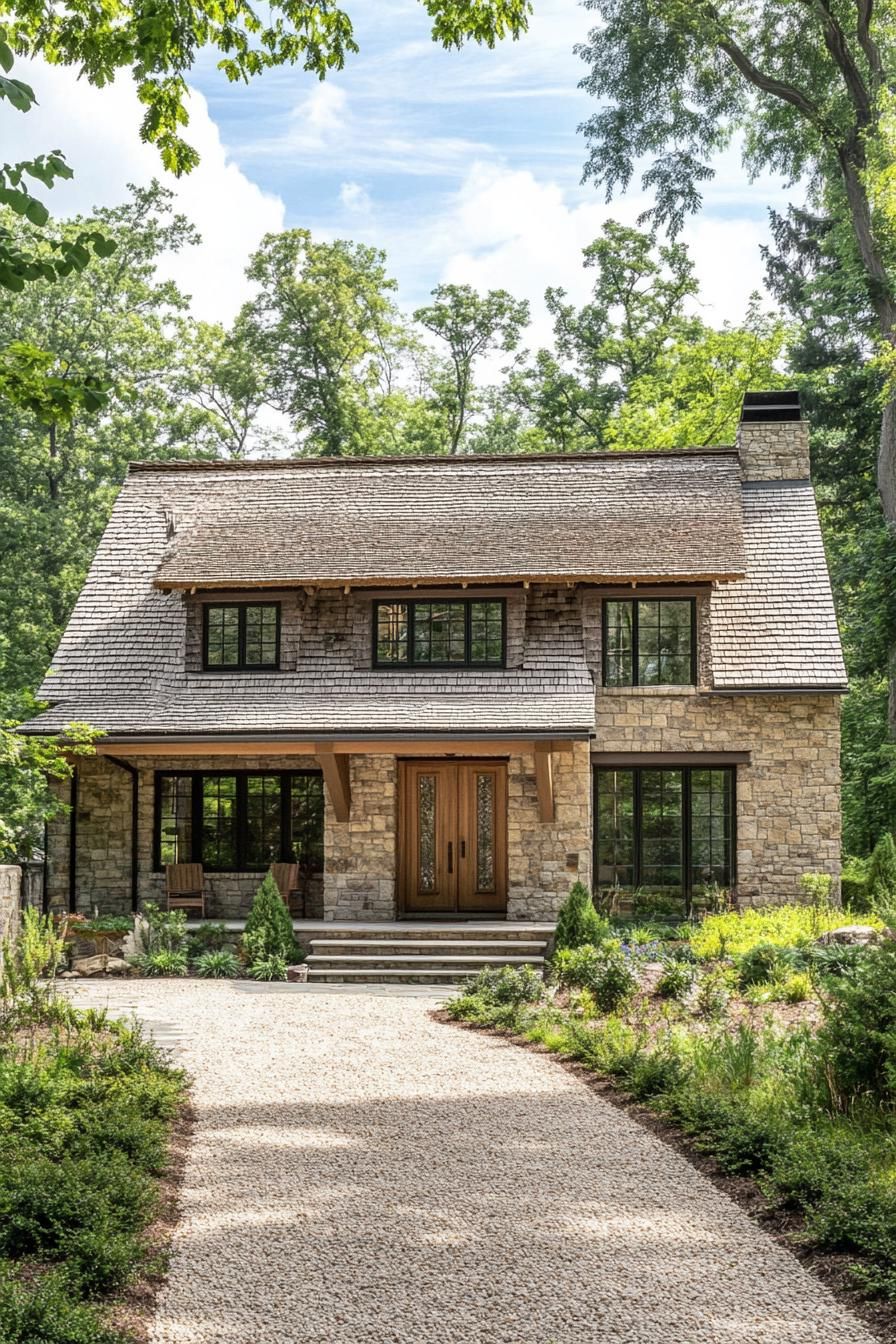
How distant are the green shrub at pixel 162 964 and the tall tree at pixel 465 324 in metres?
23.5

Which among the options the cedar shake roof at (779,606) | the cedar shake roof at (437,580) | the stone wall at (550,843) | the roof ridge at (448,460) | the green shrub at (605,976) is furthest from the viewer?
the roof ridge at (448,460)

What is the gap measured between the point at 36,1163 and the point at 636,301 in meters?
32.3

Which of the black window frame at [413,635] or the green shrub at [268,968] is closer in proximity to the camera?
the green shrub at [268,968]

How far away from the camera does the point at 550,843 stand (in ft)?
59.3

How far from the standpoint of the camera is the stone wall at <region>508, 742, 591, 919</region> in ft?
59.2

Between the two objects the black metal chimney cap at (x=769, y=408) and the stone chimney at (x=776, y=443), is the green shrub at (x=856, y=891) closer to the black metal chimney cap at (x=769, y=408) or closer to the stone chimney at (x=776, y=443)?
the stone chimney at (x=776, y=443)

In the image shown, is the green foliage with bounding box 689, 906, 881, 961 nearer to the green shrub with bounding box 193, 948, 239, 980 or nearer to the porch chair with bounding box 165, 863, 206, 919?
the green shrub with bounding box 193, 948, 239, 980

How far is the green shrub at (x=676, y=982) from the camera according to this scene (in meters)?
13.0

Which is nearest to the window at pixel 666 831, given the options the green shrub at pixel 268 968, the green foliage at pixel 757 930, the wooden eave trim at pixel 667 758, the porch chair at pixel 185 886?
the wooden eave trim at pixel 667 758

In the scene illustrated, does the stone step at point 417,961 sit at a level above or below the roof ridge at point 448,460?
below

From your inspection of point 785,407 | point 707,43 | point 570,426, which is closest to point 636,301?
point 570,426

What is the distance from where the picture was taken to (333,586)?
1916 centimetres

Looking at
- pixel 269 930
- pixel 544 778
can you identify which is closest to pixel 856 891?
pixel 544 778

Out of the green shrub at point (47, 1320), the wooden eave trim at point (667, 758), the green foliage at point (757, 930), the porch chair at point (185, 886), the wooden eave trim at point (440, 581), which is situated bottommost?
the green shrub at point (47, 1320)
